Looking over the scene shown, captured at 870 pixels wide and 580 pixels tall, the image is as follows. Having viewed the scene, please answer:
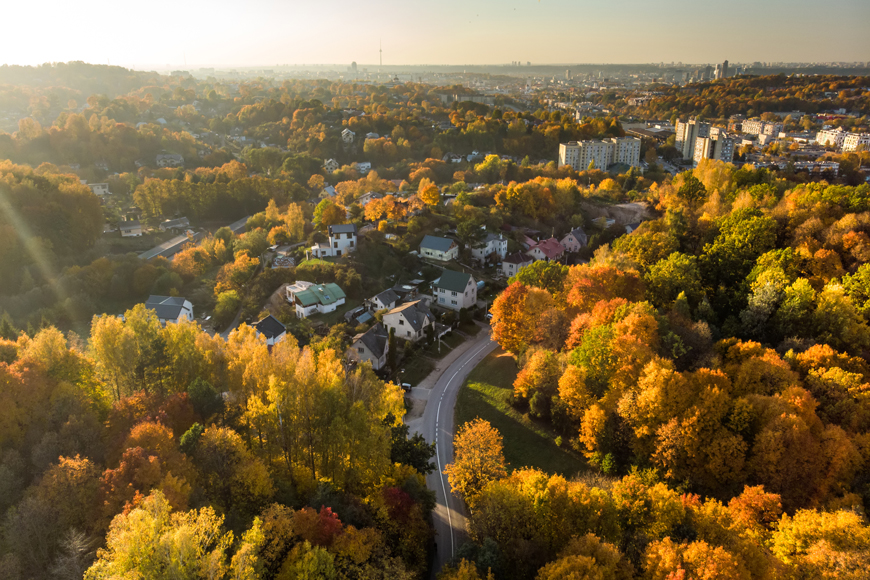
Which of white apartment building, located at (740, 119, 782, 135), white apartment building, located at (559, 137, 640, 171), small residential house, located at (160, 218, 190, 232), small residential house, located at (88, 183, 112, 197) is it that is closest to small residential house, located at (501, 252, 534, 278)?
small residential house, located at (160, 218, 190, 232)

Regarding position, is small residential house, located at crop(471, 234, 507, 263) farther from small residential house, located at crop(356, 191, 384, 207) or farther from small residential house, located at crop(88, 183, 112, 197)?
small residential house, located at crop(88, 183, 112, 197)

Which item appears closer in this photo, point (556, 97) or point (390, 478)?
point (390, 478)

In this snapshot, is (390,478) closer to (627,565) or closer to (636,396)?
(627,565)

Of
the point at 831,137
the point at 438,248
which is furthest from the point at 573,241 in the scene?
the point at 831,137

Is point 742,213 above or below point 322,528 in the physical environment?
above

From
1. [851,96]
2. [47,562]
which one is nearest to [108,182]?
[47,562]

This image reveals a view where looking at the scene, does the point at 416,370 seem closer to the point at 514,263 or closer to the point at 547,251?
the point at 514,263
